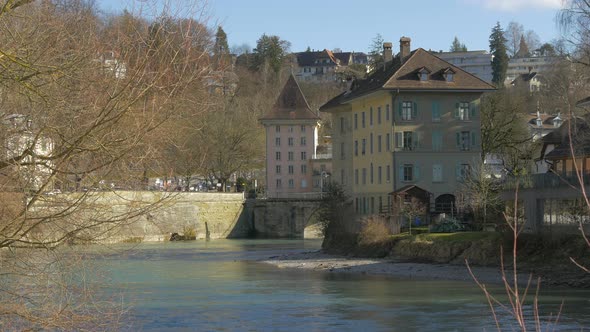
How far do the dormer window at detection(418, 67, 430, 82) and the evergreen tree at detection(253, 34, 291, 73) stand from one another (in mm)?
91035

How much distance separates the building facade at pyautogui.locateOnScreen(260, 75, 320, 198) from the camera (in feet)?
324

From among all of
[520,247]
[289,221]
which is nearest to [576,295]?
[520,247]

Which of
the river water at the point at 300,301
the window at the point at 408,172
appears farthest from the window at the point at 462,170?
the river water at the point at 300,301

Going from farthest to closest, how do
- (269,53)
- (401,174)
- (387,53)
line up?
1. (269,53)
2. (387,53)
3. (401,174)

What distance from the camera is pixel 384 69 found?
67.7 m

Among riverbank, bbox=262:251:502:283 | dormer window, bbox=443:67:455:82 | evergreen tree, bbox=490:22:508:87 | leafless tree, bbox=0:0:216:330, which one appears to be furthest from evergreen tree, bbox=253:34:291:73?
leafless tree, bbox=0:0:216:330

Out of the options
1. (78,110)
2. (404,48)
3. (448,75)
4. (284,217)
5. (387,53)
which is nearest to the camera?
(78,110)

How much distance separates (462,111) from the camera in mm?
62719

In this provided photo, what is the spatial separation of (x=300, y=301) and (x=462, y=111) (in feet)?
111

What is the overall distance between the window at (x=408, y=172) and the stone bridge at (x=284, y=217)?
26.2m

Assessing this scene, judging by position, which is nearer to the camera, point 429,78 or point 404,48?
point 429,78

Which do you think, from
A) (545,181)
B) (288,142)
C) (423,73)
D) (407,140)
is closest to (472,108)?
(423,73)

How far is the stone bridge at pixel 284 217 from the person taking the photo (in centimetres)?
8781

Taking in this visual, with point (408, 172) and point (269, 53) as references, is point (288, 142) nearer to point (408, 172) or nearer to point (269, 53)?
point (408, 172)
